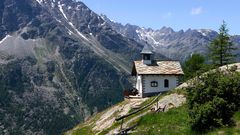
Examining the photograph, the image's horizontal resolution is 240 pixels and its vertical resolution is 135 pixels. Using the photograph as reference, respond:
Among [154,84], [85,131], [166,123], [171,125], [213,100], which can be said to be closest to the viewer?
[213,100]

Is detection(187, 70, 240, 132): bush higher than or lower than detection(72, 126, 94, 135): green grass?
higher

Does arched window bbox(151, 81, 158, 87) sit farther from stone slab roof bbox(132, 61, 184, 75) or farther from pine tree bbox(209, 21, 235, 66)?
pine tree bbox(209, 21, 235, 66)

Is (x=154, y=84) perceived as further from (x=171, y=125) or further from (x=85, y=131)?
(x=171, y=125)

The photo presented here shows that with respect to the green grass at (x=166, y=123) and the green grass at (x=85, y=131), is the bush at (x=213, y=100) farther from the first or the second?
the green grass at (x=85, y=131)

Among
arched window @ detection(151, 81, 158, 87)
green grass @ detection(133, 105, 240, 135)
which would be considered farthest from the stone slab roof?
green grass @ detection(133, 105, 240, 135)

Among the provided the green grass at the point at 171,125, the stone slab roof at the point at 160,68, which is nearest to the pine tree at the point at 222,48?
the stone slab roof at the point at 160,68

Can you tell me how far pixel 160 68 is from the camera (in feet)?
258

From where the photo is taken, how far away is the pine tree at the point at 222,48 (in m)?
90.1

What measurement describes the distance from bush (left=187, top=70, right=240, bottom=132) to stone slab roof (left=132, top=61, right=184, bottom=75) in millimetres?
38770

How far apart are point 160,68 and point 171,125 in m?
40.9

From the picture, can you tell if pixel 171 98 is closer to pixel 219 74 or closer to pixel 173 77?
pixel 219 74

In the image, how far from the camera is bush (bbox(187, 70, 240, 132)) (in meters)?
34.0

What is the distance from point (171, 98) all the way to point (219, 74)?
37.3ft

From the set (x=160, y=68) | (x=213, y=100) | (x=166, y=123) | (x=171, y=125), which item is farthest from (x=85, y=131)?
(x=213, y=100)
